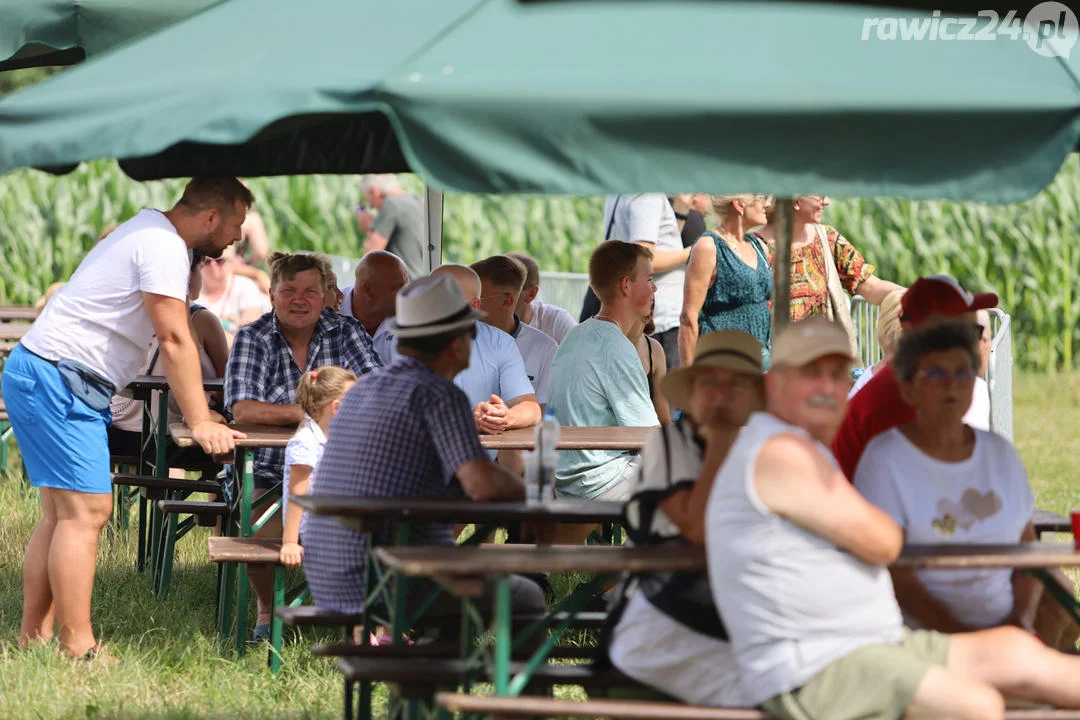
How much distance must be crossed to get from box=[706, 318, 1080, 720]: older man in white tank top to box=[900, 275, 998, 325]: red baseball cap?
110cm

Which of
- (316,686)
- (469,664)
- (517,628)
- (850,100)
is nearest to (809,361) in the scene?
(850,100)

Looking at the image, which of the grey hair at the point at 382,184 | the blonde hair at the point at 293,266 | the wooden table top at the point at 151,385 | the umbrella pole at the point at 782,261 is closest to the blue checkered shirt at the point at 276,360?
the blonde hair at the point at 293,266

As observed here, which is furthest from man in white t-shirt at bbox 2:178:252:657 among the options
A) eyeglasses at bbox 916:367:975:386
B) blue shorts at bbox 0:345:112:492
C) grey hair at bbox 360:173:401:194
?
grey hair at bbox 360:173:401:194

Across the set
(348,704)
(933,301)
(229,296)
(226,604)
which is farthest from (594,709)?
(229,296)

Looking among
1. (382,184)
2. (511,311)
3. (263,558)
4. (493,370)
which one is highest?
(382,184)

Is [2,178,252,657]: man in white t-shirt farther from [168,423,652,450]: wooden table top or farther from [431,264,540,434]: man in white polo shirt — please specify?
[431,264,540,434]: man in white polo shirt

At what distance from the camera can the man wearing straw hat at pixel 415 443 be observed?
447 centimetres

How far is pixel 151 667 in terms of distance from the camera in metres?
5.91

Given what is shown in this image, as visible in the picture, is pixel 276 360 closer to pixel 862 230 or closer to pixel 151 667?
pixel 151 667

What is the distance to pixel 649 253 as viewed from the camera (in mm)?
7043

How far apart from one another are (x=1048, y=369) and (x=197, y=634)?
563 inches

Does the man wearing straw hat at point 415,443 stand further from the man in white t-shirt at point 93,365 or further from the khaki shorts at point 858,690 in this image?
the man in white t-shirt at point 93,365

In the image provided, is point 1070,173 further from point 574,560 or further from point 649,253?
point 574,560

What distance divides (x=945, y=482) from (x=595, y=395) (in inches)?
108
